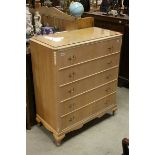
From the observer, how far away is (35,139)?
236cm

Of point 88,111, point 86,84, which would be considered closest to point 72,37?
point 86,84

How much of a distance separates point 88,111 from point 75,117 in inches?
6.8

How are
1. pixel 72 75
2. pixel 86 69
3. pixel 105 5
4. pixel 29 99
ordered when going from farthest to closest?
pixel 105 5, pixel 29 99, pixel 86 69, pixel 72 75

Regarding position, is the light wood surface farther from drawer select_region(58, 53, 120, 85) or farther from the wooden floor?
the wooden floor

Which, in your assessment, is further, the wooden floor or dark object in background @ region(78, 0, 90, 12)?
dark object in background @ region(78, 0, 90, 12)

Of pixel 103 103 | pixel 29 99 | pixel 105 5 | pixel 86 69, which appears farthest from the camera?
pixel 105 5

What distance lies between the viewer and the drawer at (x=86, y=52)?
2018mm

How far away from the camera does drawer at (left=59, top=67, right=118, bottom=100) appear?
2.15 m

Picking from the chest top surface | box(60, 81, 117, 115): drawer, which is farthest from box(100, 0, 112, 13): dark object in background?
box(60, 81, 117, 115): drawer

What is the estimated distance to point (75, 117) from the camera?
2.32 meters

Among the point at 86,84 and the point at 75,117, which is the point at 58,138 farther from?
the point at 86,84
